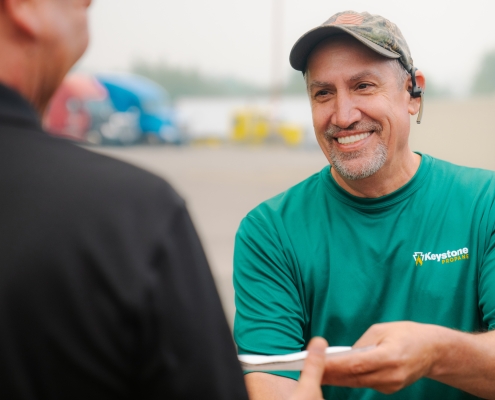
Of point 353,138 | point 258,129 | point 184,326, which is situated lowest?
point 258,129

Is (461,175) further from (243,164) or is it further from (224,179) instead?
(243,164)

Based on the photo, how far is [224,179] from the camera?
1688 centimetres

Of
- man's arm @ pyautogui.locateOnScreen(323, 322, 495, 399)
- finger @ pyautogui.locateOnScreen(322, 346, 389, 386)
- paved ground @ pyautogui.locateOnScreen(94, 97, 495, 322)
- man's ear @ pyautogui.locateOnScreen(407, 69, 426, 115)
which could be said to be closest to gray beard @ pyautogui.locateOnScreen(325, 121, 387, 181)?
man's ear @ pyautogui.locateOnScreen(407, 69, 426, 115)

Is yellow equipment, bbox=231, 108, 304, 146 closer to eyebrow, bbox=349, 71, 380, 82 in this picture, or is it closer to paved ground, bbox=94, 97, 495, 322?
paved ground, bbox=94, 97, 495, 322

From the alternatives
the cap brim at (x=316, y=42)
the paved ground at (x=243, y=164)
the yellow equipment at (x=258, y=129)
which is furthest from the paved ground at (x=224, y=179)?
the cap brim at (x=316, y=42)

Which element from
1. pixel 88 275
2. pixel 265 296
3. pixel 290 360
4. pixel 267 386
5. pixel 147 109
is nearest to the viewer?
pixel 88 275

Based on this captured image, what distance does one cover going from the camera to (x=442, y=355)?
5.20 ft

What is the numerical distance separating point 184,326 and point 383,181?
54.1 inches

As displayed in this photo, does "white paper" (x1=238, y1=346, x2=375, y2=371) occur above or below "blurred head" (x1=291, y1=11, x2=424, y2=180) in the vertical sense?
below

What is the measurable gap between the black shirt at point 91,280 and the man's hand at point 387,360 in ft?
2.15

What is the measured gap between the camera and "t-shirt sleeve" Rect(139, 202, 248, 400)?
0.80 m

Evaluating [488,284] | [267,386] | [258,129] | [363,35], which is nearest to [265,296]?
[267,386]

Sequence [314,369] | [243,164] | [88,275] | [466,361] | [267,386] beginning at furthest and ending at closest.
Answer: [243,164] < [267,386] < [466,361] < [314,369] < [88,275]

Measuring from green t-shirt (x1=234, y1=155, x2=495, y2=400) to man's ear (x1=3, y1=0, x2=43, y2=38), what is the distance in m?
1.21
